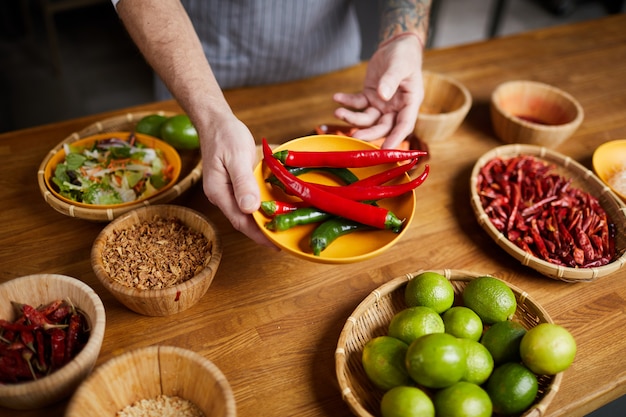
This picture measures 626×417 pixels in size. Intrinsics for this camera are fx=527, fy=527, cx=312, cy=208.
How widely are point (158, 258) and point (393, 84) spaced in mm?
940

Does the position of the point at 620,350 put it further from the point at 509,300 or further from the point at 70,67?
the point at 70,67

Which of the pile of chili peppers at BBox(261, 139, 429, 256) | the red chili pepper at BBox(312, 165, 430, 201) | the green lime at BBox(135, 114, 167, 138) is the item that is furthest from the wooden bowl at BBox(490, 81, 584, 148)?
the green lime at BBox(135, 114, 167, 138)

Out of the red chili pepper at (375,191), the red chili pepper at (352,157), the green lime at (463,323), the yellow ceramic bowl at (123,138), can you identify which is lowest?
the green lime at (463,323)

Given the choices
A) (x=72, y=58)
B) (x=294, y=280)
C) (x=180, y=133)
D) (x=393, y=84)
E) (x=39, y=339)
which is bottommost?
(x=72, y=58)

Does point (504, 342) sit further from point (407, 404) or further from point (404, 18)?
point (404, 18)

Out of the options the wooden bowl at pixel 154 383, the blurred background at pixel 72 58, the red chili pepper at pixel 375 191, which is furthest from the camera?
the blurred background at pixel 72 58

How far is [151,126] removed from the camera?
194 cm

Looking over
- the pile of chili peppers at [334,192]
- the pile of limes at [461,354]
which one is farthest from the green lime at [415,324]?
the pile of chili peppers at [334,192]

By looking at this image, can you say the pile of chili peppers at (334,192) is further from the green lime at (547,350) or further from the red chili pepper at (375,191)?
the green lime at (547,350)

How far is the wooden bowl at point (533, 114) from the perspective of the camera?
204 centimetres

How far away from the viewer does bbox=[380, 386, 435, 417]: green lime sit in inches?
44.4

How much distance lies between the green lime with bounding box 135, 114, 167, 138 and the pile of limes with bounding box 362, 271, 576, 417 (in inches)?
43.2

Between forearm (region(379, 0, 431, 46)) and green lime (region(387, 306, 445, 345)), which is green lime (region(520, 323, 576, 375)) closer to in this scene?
green lime (region(387, 306, 445, 345))

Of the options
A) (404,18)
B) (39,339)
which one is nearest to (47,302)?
(39,339)
